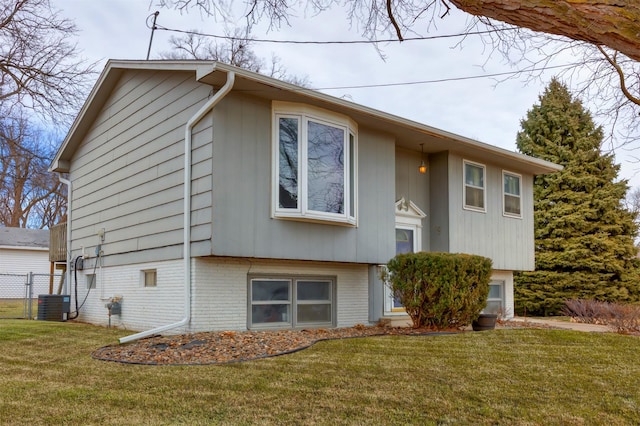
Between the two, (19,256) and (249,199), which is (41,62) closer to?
(249,199)

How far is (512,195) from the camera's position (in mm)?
13492

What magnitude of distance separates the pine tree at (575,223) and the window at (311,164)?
11336 millimetres

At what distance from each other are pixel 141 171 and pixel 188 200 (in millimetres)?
2099

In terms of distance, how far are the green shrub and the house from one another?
3.94 feet

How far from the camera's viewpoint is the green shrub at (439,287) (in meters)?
8.61

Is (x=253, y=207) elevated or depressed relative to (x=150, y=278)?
elevated

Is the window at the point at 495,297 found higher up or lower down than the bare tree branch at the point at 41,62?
lower down

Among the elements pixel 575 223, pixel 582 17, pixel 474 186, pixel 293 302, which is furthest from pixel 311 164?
pixel 575 223

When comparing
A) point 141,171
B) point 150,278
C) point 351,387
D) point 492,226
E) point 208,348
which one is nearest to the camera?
point 351,387

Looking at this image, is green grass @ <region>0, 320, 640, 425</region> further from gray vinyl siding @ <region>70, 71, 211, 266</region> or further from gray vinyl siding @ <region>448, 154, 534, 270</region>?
gray vinyl siding @ <region>448, 154, 534, 270</region>

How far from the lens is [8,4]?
12.3 m

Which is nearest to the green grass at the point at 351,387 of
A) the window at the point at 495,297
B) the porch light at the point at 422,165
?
the porch light at the point at 422,165

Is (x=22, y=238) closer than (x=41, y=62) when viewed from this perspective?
No

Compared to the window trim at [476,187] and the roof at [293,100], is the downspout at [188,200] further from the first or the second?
the window trim at [476,187]
